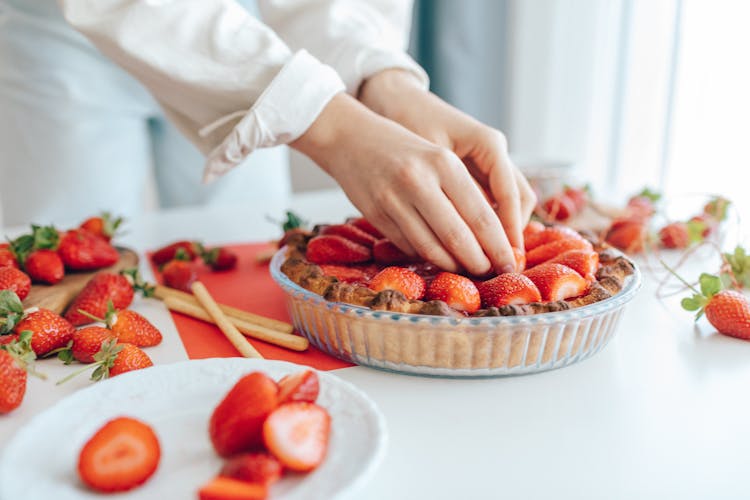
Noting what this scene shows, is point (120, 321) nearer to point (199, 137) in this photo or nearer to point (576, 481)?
point (199, 137)

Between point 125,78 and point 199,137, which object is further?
point 125,78

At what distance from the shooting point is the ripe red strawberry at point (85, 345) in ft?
2.81

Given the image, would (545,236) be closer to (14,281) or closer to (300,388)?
(300,388)

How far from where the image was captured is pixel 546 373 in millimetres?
868

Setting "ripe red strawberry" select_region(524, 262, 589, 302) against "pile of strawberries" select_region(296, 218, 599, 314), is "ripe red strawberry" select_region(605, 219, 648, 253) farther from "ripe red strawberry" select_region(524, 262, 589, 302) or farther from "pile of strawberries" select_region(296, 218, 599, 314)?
"ripe red strawberry" select_region(524, 262, 589, 302)

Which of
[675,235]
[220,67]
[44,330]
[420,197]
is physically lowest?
[675,235]

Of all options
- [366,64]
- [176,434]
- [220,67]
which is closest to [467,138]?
[366,64]

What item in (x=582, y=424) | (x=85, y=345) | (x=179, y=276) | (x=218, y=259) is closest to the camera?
(x=582, y=424)

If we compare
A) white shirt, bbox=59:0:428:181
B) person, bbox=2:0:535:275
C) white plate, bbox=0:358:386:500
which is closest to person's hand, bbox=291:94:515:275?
person, bbox=2:0:535:275

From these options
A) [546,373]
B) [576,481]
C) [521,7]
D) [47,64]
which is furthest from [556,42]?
[576,481]

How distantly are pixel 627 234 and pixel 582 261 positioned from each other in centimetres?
46

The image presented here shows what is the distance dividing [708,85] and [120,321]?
1.84m

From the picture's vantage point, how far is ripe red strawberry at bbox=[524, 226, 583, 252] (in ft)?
3.45

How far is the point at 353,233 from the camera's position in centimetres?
108
